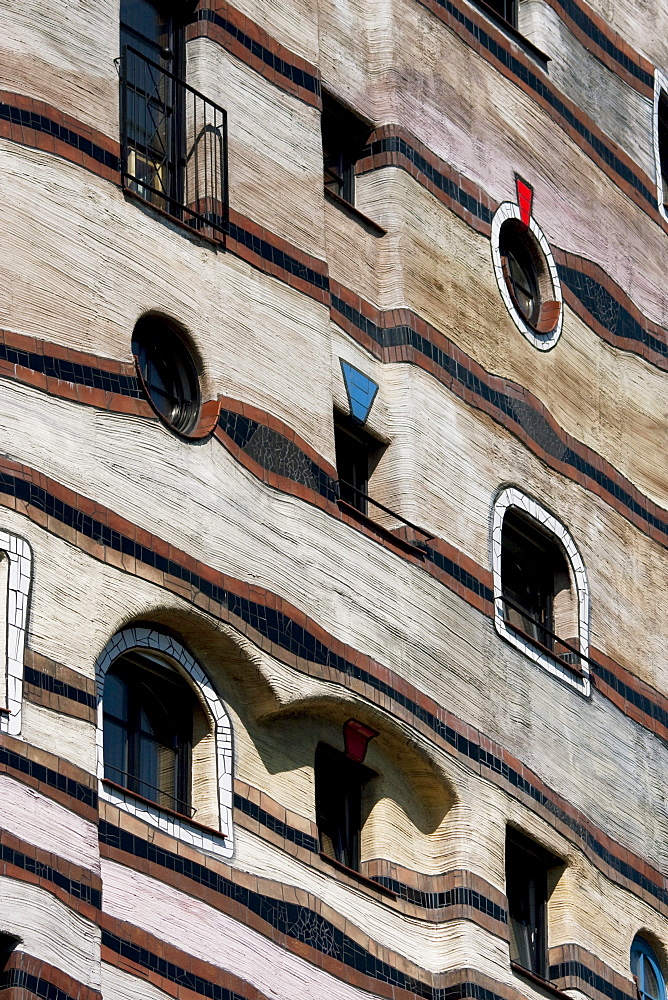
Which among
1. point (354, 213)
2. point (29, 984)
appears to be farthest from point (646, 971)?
point (29, 984)

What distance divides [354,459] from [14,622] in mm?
4036

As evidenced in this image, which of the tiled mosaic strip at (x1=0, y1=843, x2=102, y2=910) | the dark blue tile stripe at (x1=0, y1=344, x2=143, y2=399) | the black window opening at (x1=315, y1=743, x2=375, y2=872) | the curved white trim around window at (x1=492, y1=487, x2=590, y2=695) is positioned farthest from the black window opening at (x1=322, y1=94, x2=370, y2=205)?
the tiled mosaic strip at (x1=0, y1=843, x2=102, y2=910)

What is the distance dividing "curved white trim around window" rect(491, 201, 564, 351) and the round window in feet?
11.6

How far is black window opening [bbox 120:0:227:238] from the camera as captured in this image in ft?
55.8

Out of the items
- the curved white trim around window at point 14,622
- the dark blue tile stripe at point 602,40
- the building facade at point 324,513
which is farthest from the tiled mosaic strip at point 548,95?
the curved white trim around window at point 14,622

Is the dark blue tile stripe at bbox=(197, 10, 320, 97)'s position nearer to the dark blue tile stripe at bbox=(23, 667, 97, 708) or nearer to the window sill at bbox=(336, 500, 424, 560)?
the window sill at bbox=(336, 500, 424, 560)

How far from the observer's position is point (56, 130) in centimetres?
1603

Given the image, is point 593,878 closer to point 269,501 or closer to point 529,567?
point 529,567

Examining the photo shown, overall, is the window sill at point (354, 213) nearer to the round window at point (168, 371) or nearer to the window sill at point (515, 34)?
the round window at point (168, 371)

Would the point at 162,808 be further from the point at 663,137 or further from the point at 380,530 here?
the point at 663,137

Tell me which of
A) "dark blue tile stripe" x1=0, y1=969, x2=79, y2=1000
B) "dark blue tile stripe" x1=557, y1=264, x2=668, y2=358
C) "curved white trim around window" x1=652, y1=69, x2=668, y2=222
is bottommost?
"dark blue tile stripe" x1=0, y1=969, x2=79, y2=1000

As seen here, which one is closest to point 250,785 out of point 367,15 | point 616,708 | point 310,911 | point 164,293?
point 310,911

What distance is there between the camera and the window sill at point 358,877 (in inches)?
645

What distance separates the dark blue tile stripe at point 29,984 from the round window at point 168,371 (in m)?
3.50
